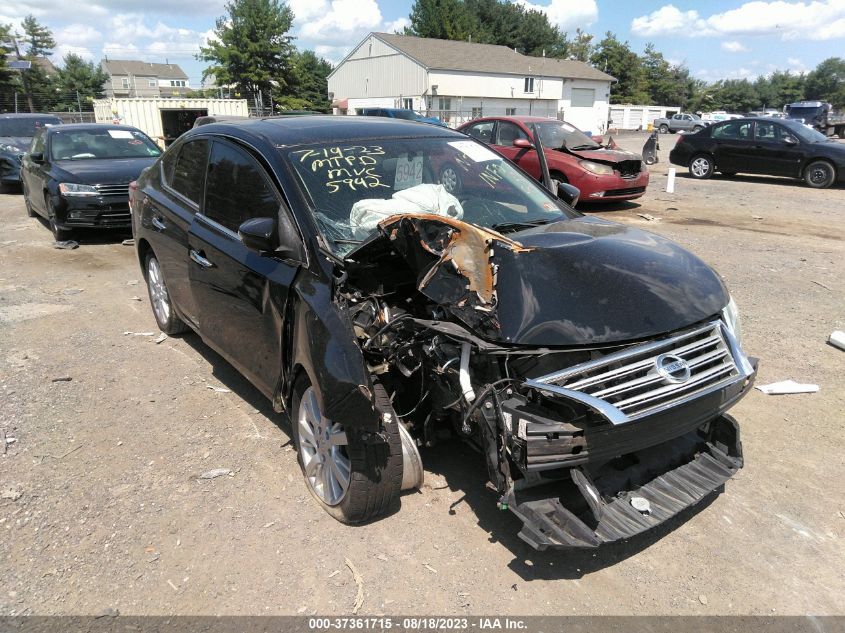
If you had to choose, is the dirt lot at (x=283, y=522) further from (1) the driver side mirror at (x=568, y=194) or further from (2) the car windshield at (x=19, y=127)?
(2) the car windshield at (x=19, y=127)

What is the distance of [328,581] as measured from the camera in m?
2.78

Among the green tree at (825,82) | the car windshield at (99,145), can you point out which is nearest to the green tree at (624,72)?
the green tree at (825,82)

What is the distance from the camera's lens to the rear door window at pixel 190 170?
440 cm

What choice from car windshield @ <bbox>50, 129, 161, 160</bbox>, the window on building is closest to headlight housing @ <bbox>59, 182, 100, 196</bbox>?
car windshield @ <bbox>50, 129, 161, 160</bbox>

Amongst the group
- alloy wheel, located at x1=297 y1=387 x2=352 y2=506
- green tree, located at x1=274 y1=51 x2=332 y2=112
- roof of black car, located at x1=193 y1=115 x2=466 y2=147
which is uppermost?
green tree, located at x1=274 y1=51 x2=332 y2=112

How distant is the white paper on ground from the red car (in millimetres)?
7050

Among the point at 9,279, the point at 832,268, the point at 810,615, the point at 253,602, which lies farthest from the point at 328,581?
the point at 832,268

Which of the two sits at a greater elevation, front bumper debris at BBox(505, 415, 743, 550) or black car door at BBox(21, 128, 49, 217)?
black car door at BBox(21, 128, 49, 217)

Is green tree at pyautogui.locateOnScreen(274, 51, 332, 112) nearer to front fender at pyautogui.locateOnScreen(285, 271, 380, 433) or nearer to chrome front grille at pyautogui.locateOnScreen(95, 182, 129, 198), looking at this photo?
chrome front grille at pyautogui.locateOnScreen(95, 182, 129, 198)

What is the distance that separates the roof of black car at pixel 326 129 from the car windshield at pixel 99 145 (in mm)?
6484

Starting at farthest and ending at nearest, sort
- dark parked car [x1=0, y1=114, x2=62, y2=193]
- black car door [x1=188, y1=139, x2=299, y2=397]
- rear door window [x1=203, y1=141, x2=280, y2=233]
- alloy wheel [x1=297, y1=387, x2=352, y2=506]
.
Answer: dark parked car [x1=0, y1=114, x2=62, y2=193], rear door window [x1=203, y1=141, x2=280, y2=233], black car door [x1=188, y1=139, x2=299, y2=397], alloy wheel [x1=297, y1=387, x2=352, y2=506]

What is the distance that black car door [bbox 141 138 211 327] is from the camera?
14.6 ft

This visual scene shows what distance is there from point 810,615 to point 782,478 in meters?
1.07

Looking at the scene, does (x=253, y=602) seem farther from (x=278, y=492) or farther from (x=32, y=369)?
(x=32, y=369)
